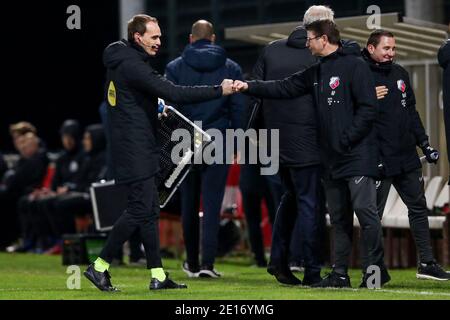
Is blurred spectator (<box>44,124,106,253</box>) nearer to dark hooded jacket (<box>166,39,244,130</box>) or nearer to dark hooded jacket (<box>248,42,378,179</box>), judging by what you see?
dark hooded jacket (<box>166,39,244,130</box>)

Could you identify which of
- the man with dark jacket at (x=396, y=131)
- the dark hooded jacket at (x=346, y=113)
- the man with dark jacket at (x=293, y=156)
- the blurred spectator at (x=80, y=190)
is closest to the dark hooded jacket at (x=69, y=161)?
the blurred spectator at (x=80, y=190)

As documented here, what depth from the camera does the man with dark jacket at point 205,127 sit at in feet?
44.4

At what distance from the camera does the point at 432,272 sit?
12.4 meters

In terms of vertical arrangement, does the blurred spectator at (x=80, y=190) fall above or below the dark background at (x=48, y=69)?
below

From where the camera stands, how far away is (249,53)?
21.9m

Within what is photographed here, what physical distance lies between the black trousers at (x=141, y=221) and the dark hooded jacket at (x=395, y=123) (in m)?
2.01

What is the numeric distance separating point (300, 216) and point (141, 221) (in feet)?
4.63

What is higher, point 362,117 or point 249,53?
point 249,53

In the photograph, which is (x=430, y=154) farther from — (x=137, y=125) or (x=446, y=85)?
(x=137, y=125)

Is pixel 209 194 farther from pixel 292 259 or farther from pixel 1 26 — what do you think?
pixel 1 26

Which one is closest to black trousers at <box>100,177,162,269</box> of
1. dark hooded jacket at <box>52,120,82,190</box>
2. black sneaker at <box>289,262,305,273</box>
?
black sneaker at <box>289,262,305,273</box>

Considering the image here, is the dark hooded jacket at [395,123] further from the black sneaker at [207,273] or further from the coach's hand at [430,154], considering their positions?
the black sneaker at [207,273]
